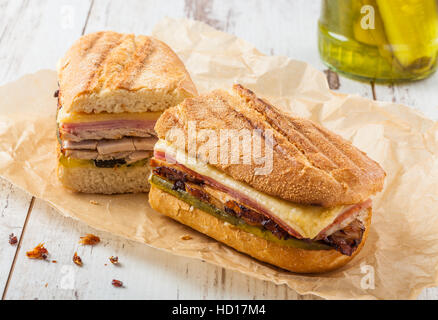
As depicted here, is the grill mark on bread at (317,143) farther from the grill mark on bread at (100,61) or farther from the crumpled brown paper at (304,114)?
the grill mark on bread at (100,61)

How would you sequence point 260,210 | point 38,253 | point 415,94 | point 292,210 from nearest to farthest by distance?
1. point 292,210
2. point 260,210
3. point 38,253
4. point 415,94

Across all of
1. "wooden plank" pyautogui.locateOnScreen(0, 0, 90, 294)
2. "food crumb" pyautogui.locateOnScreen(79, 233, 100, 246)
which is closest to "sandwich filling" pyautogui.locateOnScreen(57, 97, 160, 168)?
"food crumb" pyautogui.locateOnScreen(79, 233, 100, 246)

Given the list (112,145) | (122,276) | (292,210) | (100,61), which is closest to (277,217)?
(292,210)

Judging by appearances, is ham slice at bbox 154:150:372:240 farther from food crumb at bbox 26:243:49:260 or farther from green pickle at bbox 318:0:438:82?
green pickle at bbox 318:0:438:82

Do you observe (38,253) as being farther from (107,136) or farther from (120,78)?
(120,78)

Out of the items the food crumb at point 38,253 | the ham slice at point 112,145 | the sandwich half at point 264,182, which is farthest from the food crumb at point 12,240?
the sandwich half at point 264,182

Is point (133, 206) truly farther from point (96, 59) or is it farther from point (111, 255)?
point (96, 59)

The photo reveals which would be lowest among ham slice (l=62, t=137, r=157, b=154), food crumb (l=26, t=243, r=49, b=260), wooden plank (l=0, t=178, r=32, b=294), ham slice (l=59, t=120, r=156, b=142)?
wooden plank (l=0, t=178, r=32, b=294)
